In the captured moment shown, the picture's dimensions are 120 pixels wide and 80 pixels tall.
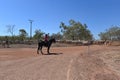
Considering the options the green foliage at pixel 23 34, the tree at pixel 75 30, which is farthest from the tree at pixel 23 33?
the tree at pixel 75 30

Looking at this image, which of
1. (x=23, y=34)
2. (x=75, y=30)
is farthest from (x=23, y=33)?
(x=75, y=30)

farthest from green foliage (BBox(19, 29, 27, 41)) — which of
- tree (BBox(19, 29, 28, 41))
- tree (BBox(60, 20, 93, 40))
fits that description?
tree (BBox(60, 20, 93, 40))

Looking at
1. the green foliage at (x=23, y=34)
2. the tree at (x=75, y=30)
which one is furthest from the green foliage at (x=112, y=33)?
the green foliage at (x=23, y=34)

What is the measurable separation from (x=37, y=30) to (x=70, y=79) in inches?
4642

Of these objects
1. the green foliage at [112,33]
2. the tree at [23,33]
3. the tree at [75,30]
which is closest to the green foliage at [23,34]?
the tree at [23,33]

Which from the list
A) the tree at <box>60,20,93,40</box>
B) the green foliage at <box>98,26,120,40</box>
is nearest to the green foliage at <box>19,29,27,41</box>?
the tree at <box>60,20,93,40</box>

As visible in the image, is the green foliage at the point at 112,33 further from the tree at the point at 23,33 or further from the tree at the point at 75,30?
the tree at the point at 23,33

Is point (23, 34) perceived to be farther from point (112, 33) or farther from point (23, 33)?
point (112, 33)

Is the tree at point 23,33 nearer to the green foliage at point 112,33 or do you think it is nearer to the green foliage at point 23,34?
the green foliage at point 23,34

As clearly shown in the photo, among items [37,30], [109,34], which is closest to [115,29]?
[109,34]

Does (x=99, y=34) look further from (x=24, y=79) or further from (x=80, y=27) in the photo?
(x=24, y=79)

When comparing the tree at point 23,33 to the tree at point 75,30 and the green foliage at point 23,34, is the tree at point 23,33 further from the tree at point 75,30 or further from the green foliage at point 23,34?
the tree at point 75,30

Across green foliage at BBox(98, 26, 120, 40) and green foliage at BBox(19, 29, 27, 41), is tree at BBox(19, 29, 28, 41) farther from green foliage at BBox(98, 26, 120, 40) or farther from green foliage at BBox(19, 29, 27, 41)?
green foliage at BBox(98, 26, 120, 40)

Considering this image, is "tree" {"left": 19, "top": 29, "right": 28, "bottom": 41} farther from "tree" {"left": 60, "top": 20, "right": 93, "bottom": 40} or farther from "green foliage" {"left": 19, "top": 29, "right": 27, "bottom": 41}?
"tree" {"left": 60, "top": 20, "right": 93, "bottom": 40}
